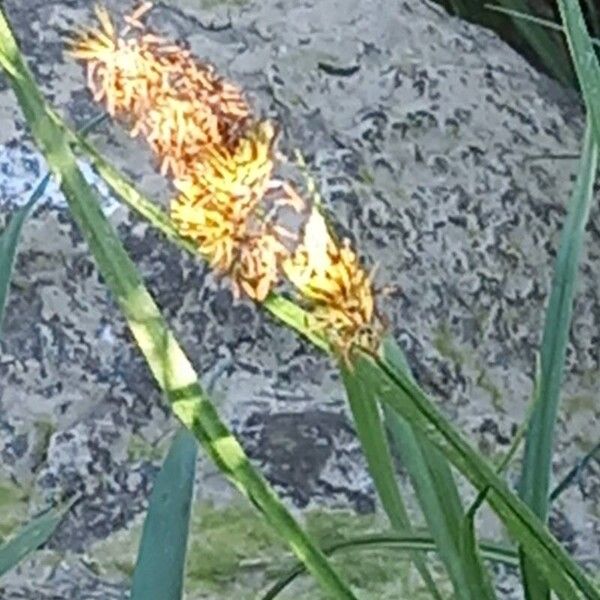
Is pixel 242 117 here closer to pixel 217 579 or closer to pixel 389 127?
pixel 217 579

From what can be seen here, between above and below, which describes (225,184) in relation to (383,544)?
above

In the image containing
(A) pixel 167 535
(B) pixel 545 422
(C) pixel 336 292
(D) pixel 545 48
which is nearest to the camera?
(C) pixel 336 292

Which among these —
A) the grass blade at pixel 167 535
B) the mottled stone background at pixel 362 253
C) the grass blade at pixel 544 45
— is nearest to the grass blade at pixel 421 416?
the grass blade at pixel 167 535

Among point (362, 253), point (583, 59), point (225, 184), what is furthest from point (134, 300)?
point (362, 253)

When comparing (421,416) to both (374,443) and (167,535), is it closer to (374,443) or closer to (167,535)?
(167,535)

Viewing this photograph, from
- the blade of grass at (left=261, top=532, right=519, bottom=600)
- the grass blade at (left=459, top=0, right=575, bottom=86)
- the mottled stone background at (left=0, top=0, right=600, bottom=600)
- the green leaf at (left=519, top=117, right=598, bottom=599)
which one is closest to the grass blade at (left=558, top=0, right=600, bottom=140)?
the green leaf at (left=519, top=117, right=598, bottom=599)

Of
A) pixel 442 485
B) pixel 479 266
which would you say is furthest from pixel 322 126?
pixel 442 485
